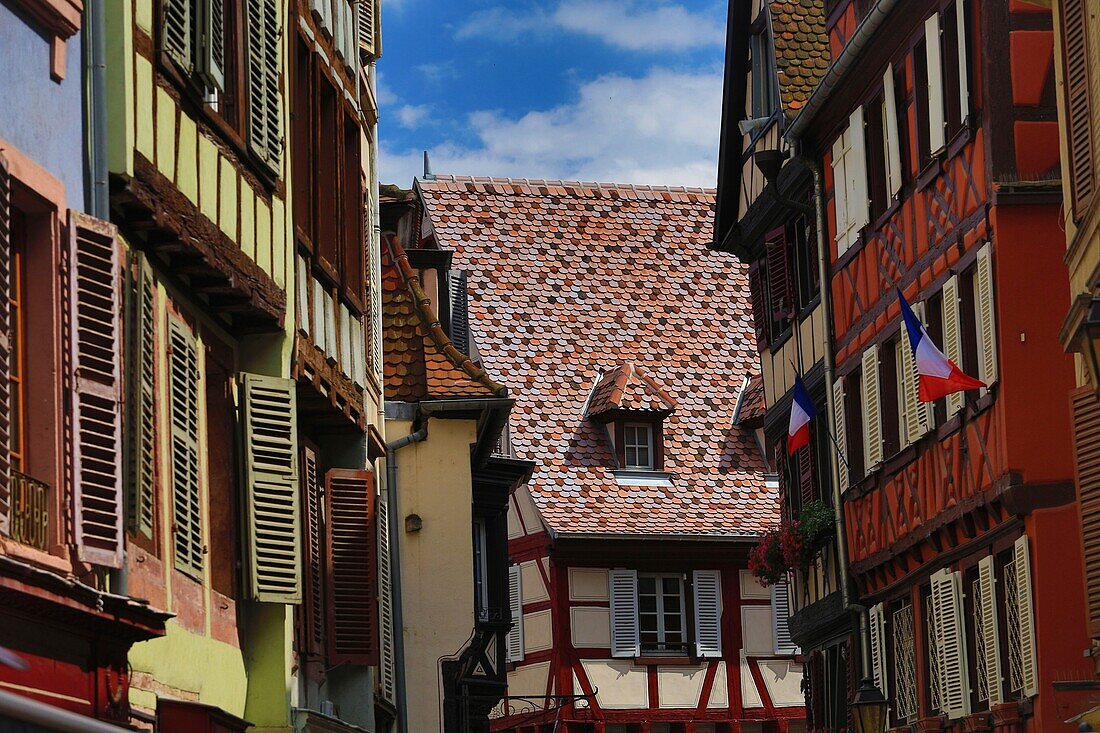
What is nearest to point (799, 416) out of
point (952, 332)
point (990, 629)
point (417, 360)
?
point (417, 360)

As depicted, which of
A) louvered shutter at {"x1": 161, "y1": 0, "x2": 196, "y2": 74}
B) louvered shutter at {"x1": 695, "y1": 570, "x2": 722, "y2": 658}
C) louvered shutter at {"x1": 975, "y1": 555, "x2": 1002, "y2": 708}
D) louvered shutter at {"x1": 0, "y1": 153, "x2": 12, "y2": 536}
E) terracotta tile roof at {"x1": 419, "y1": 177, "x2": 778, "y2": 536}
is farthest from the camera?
terracotta tile roof at {"x1": 419, "y1": 177, "x2": 778, "y2": 536}

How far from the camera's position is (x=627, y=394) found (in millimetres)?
36125

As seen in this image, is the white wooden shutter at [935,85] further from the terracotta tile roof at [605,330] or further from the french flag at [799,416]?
A: the terracotta tile roof at [605,330]

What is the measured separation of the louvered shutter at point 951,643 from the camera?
Result: 18.2m

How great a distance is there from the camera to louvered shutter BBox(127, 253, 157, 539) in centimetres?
898

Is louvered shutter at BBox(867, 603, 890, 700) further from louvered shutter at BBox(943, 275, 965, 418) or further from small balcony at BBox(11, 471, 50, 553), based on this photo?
small balcony at BBox(11, 471, 50, 553)

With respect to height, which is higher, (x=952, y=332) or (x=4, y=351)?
(x=952, y=332)

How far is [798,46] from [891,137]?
556 cm

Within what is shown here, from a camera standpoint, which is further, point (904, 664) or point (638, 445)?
point (638, 445)

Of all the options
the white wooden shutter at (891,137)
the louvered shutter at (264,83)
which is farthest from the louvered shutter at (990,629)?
the louvered shutter at (264,83)

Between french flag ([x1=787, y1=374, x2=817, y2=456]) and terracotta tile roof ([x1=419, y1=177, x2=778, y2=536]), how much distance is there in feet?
38.2

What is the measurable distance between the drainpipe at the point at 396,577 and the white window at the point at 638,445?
16055 millimetres

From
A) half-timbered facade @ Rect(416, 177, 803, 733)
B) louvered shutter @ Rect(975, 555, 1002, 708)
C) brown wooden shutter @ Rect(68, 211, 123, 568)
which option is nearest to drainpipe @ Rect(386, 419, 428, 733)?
louvered shutter @ Rect(975, 555, 1002, 708)

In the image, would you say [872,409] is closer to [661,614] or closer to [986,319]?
[986,319]
